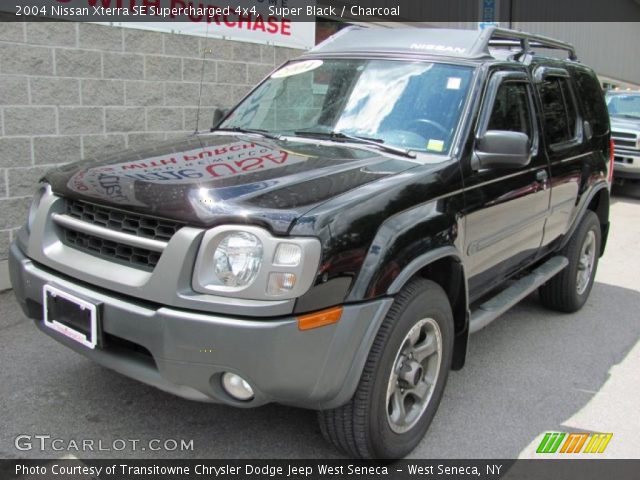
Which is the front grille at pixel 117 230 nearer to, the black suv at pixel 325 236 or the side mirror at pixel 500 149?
the black suv at pixel 325 236

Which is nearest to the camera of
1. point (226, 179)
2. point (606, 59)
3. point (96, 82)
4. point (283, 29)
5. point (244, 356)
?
point (244, 356)

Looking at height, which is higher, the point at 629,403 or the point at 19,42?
the point at 19,42

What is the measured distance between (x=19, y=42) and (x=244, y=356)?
3.84m

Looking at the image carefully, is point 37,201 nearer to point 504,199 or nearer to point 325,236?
point 325,236

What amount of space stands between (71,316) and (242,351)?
0.88 meters

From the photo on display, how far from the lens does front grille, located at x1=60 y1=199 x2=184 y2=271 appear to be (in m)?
2.66

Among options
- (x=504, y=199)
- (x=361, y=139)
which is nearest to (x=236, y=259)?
(x=361, y=139)

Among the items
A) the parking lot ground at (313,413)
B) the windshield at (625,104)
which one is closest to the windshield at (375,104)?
the parking lot ground at (313,413)

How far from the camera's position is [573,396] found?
392cm

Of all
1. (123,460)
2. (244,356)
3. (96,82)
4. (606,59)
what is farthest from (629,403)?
(606,59)

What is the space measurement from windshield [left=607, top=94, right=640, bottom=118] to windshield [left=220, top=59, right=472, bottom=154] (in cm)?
1045

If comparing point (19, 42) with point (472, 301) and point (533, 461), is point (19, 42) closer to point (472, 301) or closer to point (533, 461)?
point (472, 301)

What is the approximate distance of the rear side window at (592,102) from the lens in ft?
17.3

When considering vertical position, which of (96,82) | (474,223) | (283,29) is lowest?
(474,223)
